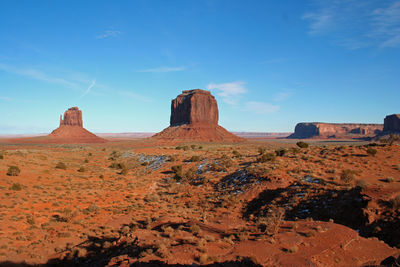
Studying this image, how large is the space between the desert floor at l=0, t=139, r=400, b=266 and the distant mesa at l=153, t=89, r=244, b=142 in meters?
78.9

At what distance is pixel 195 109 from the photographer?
11900cm

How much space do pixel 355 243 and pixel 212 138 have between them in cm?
9463

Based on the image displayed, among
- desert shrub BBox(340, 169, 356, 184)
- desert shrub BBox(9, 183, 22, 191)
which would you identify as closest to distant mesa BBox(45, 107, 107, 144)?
desert shrub BBox(9, 183, 22, 191)

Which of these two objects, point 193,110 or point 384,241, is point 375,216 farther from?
point 193,110

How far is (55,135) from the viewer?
12419 cm

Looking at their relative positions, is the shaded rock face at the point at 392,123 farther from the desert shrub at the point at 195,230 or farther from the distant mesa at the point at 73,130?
the distant mesa at the point at 73,130

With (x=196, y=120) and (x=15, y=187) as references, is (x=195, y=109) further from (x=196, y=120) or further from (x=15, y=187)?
(x=15, y=187)

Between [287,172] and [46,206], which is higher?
[287,172]

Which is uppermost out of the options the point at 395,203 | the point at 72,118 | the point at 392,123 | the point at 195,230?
the point at 72,118

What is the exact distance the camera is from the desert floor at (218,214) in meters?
7.82

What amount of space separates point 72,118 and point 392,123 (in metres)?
215

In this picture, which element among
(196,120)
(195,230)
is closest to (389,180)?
(195,230)

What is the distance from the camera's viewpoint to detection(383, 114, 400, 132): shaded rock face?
14325cm

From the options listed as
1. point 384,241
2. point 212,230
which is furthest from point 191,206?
point 384,241
